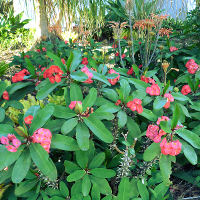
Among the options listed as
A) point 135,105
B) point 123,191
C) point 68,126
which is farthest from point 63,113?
point 123,191

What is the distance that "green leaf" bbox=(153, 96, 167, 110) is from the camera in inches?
39.9

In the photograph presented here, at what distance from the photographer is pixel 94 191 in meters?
0.96

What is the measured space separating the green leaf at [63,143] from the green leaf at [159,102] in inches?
15.8

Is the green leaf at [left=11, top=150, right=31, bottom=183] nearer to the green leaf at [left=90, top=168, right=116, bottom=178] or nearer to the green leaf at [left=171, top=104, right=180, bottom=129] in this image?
the green leaf at [left=90, top=168, right=116, bottom=178]

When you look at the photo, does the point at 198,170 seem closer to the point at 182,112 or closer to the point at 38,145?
the point at 182,112

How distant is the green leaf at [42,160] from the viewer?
2.61 ft

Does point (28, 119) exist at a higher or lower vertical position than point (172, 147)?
higher

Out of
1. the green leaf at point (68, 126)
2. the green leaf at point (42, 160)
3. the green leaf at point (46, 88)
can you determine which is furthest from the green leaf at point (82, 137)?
the green leaf at point (46, 88)

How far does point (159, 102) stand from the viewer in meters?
1.05

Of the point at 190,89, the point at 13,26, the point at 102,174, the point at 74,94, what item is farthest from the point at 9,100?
the point at 13,26

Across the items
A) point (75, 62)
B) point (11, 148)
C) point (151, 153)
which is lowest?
point (151, 153)

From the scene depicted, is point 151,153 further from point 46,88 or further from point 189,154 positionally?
point 46,88

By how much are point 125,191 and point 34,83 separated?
0.73 metres

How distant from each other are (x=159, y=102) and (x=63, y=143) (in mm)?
480
